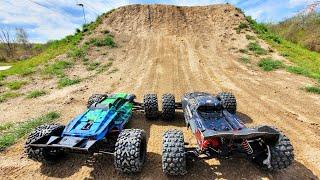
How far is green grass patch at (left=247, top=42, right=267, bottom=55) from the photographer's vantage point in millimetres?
21344

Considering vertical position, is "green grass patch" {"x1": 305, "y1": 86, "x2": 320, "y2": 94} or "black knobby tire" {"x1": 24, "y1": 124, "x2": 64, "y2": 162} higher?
"black knobby tire" {"x1": 24, "y1": 124, "x2": 64, "y2": 162}

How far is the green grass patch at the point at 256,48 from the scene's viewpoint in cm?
2134

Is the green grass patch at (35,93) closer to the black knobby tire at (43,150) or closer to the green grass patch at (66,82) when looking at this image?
the green grass patch at (66,82)

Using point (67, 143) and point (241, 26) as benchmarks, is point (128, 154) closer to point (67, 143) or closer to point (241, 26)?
point (67, 143)

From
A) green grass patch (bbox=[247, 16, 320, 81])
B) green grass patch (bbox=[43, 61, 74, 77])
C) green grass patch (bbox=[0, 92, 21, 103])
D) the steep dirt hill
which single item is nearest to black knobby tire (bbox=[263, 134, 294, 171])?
the steep dirt hill

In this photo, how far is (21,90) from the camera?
1493cm

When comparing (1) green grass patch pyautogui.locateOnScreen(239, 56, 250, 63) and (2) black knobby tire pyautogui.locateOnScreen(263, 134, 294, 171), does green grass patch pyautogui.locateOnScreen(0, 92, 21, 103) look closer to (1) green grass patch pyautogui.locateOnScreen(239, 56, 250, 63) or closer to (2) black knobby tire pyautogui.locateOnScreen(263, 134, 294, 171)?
(2) black knobby tire pyautogui.locateOnScreen(263, 134, 294, 171)

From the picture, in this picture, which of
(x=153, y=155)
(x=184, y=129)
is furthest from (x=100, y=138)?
(x=184, y=129)

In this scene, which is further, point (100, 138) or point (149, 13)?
point (149, 13)

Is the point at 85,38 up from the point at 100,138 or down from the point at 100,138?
up

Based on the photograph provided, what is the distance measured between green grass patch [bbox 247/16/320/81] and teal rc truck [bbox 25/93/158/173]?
12021 millimetres

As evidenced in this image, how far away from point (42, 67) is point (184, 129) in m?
12.9

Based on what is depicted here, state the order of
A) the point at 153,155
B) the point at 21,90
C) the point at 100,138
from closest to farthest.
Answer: the point at 100,138
the point at 153,155
the point at 21,90

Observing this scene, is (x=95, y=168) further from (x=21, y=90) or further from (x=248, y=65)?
(x=248, y=65)
